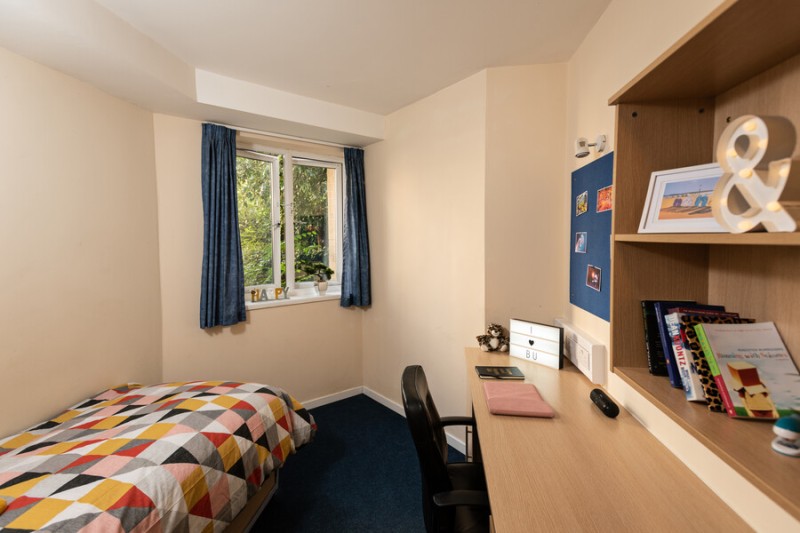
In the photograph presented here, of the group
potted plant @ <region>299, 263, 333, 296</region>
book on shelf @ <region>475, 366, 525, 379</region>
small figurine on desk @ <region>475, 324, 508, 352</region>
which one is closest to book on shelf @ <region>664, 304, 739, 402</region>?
book on shelf @ <region>475, 366, 525, 379</region>

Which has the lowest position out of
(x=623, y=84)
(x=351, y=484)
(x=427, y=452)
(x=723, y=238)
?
(x=351, y=484)

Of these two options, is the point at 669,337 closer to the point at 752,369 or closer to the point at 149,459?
the point at 752,369

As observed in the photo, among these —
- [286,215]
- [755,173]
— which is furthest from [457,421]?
[286,215]

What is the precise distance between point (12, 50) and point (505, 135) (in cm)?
253

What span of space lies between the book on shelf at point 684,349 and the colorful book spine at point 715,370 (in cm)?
5

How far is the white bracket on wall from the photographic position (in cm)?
169

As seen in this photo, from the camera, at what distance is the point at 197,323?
280 centimetres

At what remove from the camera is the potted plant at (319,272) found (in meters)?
3.50

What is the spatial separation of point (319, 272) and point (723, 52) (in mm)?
3146

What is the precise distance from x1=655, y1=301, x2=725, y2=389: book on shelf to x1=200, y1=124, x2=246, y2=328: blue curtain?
2678 millimetres

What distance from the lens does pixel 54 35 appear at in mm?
1604

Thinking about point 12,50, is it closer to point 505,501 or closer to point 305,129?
point 305,129

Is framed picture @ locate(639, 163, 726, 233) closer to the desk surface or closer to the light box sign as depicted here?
the desk surface

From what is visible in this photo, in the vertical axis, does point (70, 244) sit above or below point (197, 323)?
above
